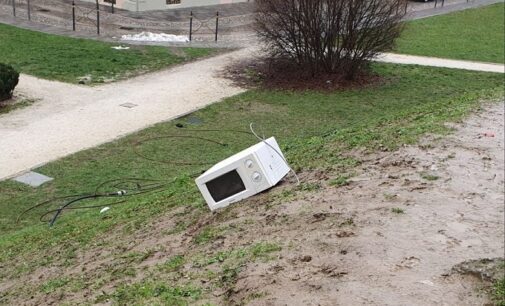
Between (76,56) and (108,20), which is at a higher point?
(108,20)

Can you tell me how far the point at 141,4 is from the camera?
25.2 meters

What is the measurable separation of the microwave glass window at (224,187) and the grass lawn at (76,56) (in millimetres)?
9551

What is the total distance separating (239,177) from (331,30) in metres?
9.97

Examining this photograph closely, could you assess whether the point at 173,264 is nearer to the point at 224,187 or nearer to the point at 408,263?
the point at 224,187

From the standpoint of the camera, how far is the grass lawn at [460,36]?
69.3 ft

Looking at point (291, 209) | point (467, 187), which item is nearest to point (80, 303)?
point (291, 209)

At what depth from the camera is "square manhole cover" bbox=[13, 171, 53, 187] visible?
10.2 m

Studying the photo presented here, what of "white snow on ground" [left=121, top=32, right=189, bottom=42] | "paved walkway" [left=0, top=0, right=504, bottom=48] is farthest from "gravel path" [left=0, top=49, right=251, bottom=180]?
"paved walkway" [left=0, top=0, right=504, bottom=48]

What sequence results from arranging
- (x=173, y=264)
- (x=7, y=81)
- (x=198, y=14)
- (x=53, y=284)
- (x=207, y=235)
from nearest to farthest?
(x=173, y=264)
(x=53, y=284)
(x=207, y=235)
(x=7, y=81)
(x=198, y=14)

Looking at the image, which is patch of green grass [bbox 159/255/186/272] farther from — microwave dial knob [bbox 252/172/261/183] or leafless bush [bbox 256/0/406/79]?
leafless bush [bbox 256/0/406/79]

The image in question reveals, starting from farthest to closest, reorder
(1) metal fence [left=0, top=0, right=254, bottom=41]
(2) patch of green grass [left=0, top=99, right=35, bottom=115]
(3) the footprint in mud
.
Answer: (1) metal fence [left=0, top=0, right=254, bottom=41] < (2) patch of green grass [left=0, top=99, right=35, bottom=115] < (3) the footprint in mud

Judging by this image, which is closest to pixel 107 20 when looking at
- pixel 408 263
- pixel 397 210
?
pixel 397 210

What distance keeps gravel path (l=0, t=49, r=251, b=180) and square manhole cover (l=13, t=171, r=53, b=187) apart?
25 cm

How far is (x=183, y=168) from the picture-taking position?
11.0m
